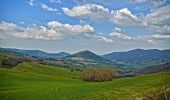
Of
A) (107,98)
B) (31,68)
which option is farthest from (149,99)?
(31,68)

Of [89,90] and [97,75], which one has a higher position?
[97,75]

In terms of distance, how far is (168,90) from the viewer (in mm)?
42875

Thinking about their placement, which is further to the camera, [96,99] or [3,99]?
[3,99]

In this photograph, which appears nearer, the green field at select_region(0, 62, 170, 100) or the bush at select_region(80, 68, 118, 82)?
the green field at select_region(0, 62, 170, 100)

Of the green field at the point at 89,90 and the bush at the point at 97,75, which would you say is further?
the bush at the point at 97,75

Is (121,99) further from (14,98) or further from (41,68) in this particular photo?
(41,68)

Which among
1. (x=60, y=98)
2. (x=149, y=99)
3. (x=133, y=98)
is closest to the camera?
(x=149, y=99)

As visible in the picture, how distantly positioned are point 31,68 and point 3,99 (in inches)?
5355

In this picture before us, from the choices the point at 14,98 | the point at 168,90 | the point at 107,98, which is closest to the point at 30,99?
the point at 14,98

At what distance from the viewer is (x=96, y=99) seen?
45.4m

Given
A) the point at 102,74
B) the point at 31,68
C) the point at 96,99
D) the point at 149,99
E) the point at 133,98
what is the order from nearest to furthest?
1. the point at 149,99
2. the point at 133,98
3. the point at 96,99
4. the point at 102,74
5. the point at 31,68

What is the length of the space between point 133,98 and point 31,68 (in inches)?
5813

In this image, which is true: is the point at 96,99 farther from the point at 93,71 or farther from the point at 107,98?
the point at 93,71

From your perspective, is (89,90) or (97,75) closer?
(89,90)
